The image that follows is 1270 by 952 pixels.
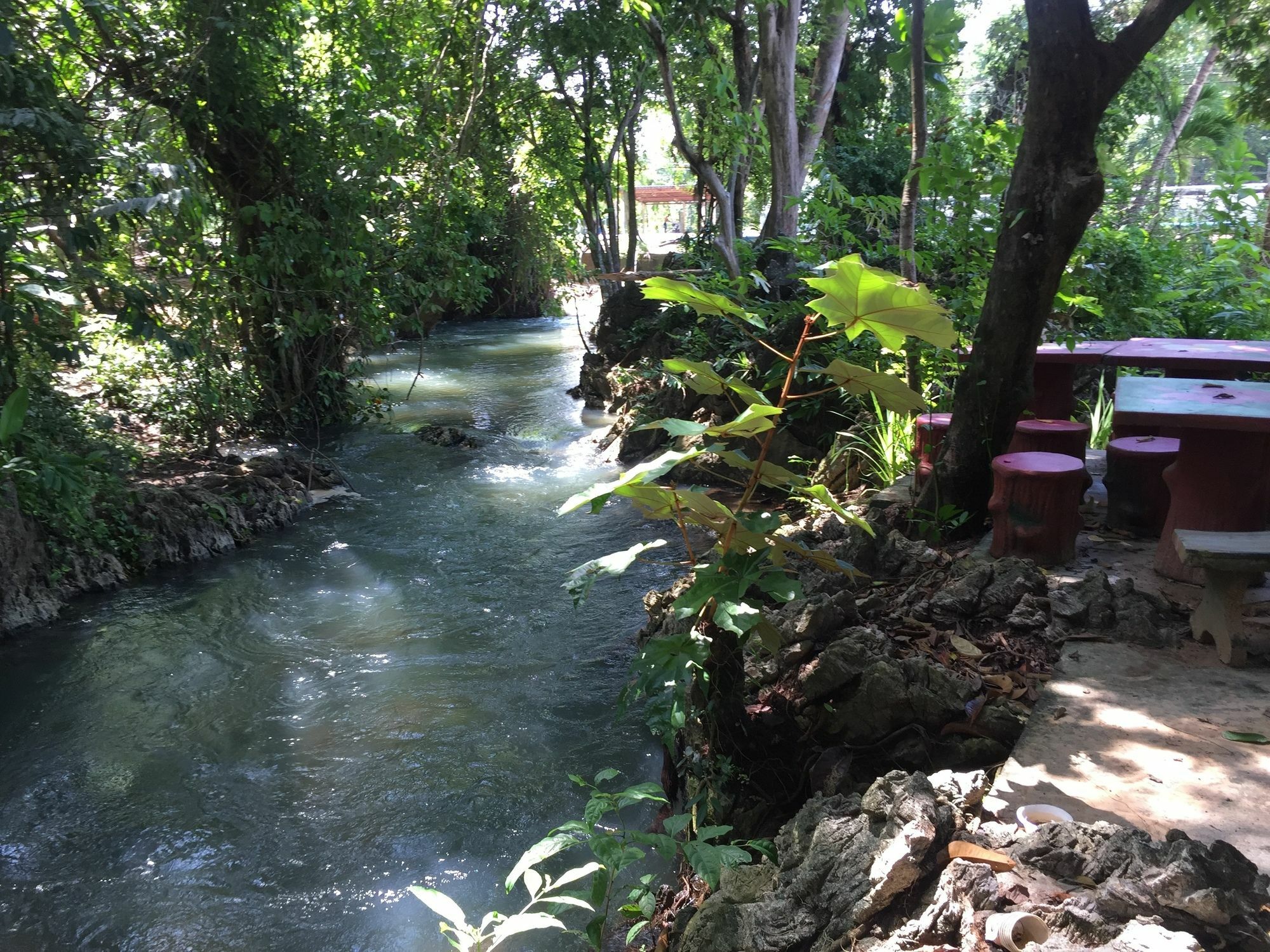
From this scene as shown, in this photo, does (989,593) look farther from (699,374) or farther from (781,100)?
(781,100)

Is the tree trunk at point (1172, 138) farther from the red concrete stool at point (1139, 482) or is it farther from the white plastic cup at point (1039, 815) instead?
the white plastic cup at point (1039, 815)

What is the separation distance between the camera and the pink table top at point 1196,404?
335 centimetres

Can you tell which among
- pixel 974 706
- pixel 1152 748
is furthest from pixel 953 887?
pixel 974 706

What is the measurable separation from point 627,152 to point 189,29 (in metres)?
8.33

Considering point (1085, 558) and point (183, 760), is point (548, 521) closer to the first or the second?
point (183, 760)

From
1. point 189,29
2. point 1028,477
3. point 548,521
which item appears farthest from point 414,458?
point 1028,477

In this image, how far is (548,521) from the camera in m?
8.20

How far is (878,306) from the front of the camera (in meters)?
2.70

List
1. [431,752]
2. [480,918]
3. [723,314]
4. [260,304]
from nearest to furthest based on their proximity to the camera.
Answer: [723,314], [480,918], [431,752], [260,304]

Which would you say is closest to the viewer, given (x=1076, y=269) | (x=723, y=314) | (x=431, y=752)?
(x=723, y=314)

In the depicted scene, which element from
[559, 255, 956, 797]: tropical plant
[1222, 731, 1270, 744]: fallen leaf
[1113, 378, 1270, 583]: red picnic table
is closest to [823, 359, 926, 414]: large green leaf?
[559, 255, 956, 797]: tropical plant

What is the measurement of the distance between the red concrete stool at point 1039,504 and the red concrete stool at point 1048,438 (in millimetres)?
416

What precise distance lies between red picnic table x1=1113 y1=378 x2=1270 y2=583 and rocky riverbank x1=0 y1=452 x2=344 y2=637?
671 cm

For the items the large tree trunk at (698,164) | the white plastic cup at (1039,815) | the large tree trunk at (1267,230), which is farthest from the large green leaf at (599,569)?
the large tree trunk at (1267,230)
